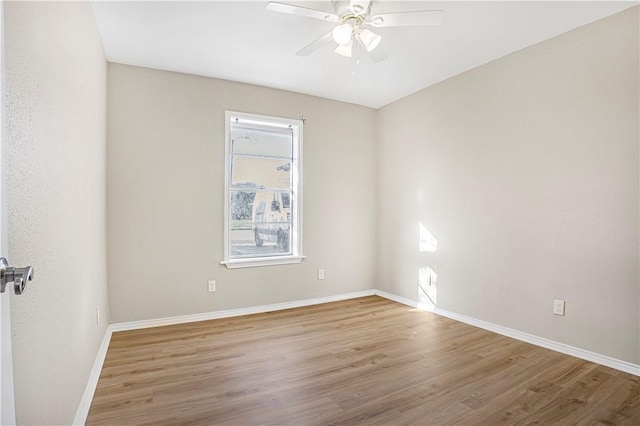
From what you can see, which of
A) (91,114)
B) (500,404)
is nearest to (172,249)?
(91,114)

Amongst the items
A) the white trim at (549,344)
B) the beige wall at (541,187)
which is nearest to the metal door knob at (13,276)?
the beige wall at (541,187)

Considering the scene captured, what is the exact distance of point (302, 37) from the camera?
2.88 m

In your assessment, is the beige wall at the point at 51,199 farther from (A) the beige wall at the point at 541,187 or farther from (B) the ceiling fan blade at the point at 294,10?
(A) the beige wall at the point at 541,187

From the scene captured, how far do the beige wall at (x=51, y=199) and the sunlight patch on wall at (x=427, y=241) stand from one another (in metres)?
3.30

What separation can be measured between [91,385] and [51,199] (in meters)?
1.40

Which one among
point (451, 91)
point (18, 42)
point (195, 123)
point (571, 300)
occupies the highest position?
point (451, 91)

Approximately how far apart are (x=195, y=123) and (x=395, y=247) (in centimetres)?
284

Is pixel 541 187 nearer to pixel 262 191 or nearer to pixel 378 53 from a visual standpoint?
pixel 378 53

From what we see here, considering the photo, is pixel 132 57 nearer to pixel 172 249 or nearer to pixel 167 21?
pixel 167 21

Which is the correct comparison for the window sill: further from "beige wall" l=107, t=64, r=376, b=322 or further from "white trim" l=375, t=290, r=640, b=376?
"white trim" l=375, t=290, r=640, b=376

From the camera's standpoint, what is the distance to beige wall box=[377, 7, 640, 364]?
8.23 ft

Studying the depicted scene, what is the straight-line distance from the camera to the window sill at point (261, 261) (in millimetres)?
3807

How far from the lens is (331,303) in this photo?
14.2 ft

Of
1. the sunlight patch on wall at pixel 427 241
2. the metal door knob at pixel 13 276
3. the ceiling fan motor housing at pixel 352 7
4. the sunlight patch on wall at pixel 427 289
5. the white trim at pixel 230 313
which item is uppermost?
the ceiling fan motor housing at pixel 352 7
